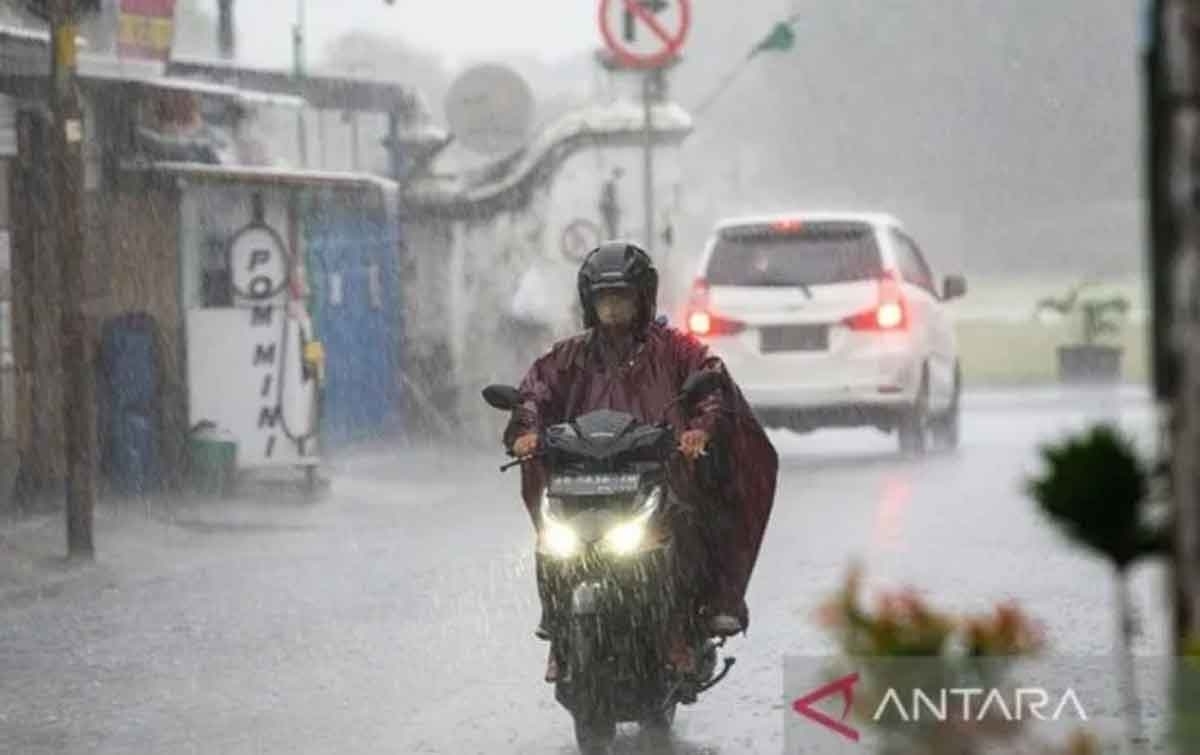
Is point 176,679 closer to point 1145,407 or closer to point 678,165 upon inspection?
point 678,165

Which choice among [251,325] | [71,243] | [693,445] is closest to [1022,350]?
[251,325]

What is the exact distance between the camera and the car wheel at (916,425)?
2336 centimetres

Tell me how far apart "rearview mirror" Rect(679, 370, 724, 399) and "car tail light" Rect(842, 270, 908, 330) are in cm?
1315

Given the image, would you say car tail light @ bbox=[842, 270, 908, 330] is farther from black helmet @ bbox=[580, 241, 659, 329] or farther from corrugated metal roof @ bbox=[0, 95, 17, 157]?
black helmet @ bbox=[580, 241, 659, 329]

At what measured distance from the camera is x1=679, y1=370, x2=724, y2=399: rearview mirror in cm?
962

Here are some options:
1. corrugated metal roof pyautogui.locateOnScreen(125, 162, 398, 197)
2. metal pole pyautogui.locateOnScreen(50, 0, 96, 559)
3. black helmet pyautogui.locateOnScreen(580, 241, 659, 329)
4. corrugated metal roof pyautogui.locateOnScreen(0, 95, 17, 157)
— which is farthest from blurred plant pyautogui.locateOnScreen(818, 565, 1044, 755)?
corrugated metal roof pyautogui.locateOnScreen(125, 162, 398, 197)

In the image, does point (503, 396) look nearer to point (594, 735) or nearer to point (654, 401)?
point (654, 401)

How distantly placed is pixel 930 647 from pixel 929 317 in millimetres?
20986

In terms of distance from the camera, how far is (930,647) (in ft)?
11.1

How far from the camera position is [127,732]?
1078cm

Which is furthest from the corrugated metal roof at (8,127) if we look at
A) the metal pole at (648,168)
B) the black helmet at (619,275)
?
the black helmet at (619,275)

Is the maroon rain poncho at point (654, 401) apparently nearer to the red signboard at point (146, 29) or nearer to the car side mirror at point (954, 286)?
the red signboard at point (146, 29)

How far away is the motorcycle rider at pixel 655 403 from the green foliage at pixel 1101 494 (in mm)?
6395

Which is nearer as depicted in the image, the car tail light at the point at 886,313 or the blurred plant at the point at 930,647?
the blurred plant at the point at 930,647
